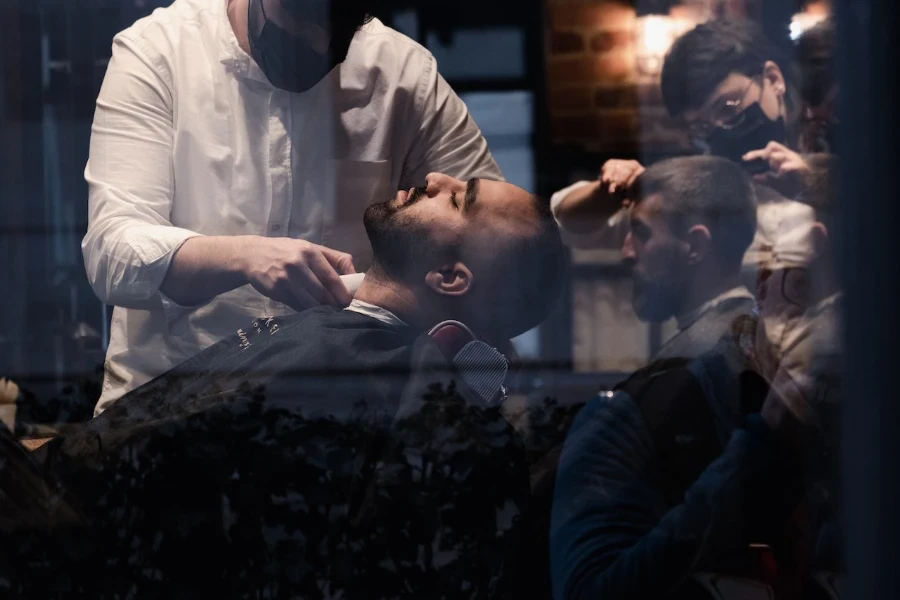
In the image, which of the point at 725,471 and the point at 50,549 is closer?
the point at 50,549

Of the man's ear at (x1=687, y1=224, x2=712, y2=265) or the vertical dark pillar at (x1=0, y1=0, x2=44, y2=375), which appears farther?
the man's ear at (x1=687, y1=224, x2=712, y2=265)

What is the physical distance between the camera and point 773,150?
1.90m

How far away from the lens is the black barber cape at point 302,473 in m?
1.82

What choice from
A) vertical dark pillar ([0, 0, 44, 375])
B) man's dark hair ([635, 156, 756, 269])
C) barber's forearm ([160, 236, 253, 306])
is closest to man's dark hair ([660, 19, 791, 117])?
man's dark hair ([635, 156, 756, 269])

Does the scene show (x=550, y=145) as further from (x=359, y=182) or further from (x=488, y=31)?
(x=359, y=182)

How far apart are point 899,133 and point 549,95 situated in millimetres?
598

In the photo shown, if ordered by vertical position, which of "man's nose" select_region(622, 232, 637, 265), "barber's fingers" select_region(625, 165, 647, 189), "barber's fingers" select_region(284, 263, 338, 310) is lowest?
"barber's fingers" select_region(284, 263, 338, 310)

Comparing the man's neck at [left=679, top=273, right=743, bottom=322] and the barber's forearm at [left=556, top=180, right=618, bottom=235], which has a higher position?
the barber's forearm at [left=556, top=180, right=618, bottom=235]

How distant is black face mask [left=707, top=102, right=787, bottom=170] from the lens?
1893mm

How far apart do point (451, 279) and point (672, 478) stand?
20.9 inches

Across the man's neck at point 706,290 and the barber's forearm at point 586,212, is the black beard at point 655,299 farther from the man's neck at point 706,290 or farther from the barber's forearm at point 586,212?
the barber's forearm at point 586,212

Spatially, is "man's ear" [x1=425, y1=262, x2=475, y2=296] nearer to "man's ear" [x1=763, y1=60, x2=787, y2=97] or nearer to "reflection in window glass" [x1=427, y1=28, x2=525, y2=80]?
"reflection in window glass" [x1=427, y1=28, x2=525, y2=80]

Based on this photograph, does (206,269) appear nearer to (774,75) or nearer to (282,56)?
(282,56)

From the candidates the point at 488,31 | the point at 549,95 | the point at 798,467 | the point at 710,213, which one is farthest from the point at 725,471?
the point at 488,31
